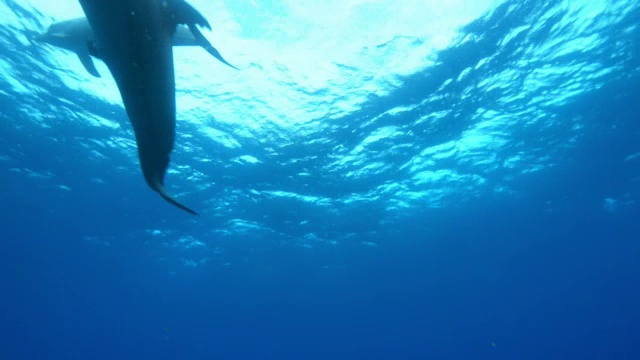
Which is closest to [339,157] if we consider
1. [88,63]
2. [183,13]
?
[88,63]

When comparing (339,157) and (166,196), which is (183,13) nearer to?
(166,196)

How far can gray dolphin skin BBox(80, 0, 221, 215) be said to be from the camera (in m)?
1.80

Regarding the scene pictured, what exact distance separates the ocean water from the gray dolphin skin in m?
8.65

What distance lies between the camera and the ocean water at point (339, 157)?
460 inches

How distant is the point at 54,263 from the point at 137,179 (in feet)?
76.5

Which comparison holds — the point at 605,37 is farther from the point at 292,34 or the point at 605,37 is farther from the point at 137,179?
the point at 137,179

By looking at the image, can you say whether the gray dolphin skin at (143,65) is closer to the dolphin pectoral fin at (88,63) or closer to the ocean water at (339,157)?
the dolphin pectoral fin at (88,63)

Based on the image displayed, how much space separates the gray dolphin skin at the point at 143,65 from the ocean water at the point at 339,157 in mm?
8655

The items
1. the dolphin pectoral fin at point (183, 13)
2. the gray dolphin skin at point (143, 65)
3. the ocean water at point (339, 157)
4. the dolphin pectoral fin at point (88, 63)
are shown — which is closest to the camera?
the gray dolphin skin at point (143, 65)

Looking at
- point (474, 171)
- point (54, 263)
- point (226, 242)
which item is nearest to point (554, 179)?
point (474, 171)

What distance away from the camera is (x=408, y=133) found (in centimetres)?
1742

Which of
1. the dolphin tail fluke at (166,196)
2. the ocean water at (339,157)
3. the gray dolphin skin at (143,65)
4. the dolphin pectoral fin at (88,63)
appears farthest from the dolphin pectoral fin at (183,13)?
the ocean water at (339,157)

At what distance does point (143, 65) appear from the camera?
1851 millimetres

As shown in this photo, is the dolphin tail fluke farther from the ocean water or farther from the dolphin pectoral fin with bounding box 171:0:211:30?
the ocean water
